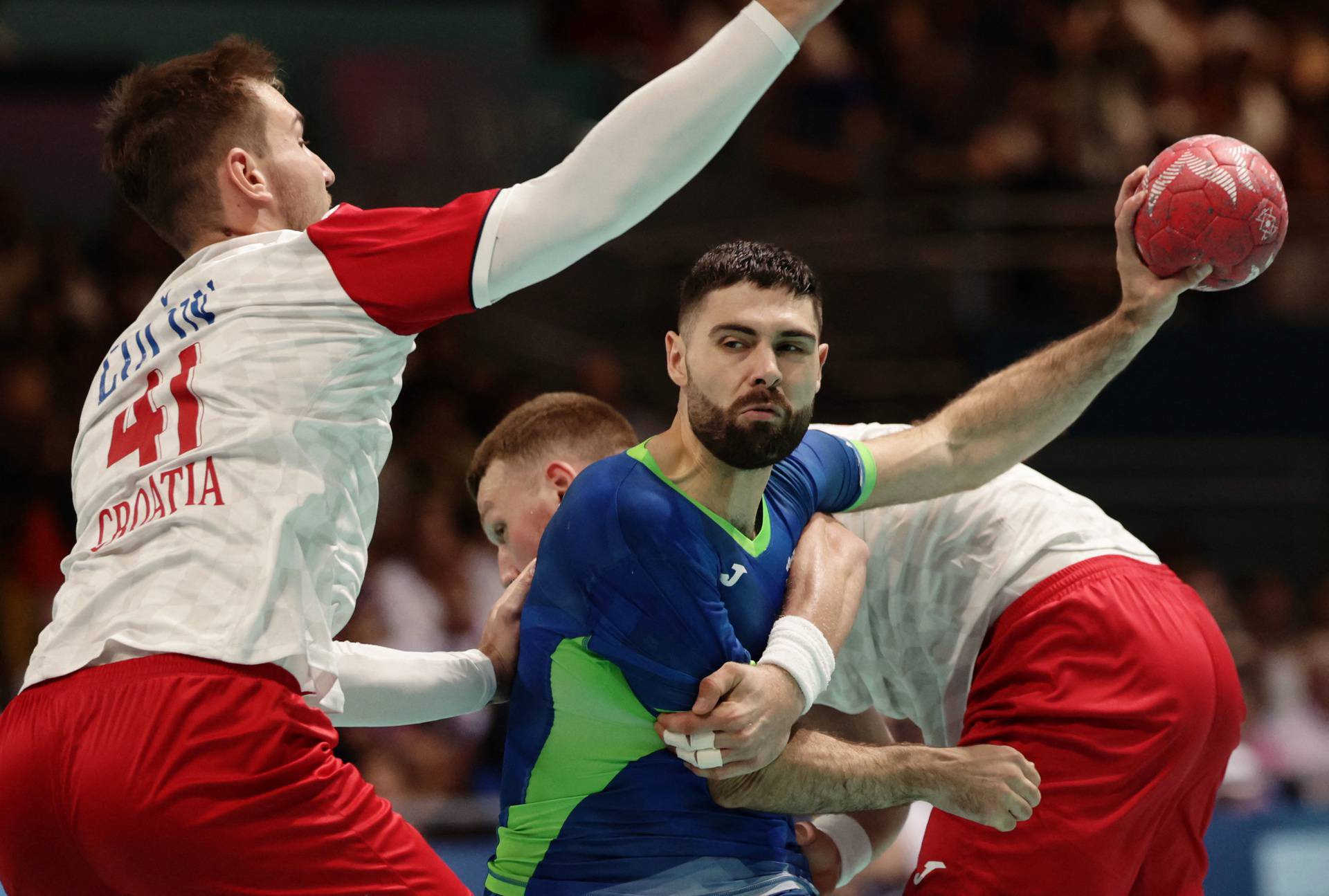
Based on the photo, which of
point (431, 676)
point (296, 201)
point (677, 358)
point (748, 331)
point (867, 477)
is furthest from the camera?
point (867, 477)

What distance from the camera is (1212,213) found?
3955mm

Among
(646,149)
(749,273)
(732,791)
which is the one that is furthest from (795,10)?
(732,791)

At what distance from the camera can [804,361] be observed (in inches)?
150

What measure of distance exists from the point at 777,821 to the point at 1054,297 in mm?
8223

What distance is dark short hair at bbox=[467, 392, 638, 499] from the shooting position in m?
4.52

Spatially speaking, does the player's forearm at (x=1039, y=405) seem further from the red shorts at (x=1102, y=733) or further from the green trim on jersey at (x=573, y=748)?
the green trim on jersey at (x=573, y=748)

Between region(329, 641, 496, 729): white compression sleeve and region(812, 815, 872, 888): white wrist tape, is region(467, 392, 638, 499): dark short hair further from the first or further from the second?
region(812, 815, 872, 888): white wrist tape

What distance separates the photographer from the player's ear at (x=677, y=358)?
153 inches

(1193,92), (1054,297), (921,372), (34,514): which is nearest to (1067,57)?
(1193,92)

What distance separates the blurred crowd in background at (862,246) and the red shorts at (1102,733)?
16.2 ft

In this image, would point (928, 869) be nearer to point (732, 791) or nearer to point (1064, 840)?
point (1064, 840)

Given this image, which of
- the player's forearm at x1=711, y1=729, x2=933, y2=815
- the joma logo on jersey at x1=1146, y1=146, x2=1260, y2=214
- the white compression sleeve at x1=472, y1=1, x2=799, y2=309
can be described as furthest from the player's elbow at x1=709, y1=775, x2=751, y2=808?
the joma logo on jersey at x1=1146, y1=146, x2=1260, y2=214

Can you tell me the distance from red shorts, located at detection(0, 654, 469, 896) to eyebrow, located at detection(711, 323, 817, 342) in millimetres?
1370

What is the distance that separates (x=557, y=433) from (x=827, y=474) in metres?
0.86
